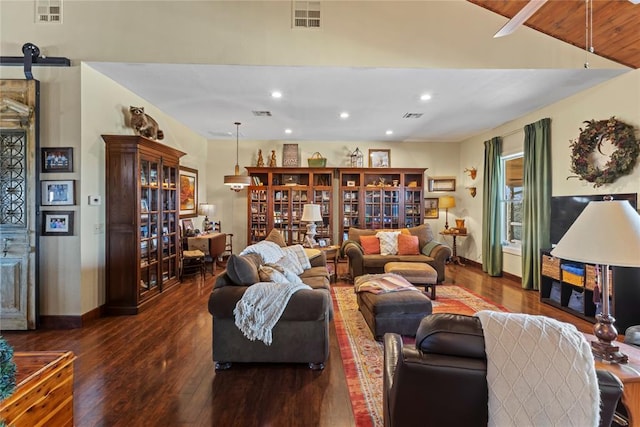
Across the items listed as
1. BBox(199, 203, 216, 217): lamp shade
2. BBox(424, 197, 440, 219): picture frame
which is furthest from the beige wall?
BBox(424, 197, 440, 219): picture frame

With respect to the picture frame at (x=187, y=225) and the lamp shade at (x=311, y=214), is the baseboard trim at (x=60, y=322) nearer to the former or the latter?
the picture frame at (x=187, y=225)

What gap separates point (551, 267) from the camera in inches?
169

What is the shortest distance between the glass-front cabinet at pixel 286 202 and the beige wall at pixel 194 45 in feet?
12.1

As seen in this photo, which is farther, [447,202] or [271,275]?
[447,202]

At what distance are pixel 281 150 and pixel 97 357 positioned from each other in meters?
5.46

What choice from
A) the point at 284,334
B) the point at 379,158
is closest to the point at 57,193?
the point at 284,334

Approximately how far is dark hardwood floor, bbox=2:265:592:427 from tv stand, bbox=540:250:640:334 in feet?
0.95

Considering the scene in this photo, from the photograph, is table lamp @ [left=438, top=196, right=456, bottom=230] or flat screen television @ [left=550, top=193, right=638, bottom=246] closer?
flat screen television @ [left=550, top=193, right=638, bottom=246]

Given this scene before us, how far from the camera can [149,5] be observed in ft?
11.6

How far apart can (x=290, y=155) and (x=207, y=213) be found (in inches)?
89.9

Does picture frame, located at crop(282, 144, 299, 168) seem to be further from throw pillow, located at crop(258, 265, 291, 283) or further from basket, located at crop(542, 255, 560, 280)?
basket, located at crop(542, 255, 560, 280)

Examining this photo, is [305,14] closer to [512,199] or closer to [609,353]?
[609,353]

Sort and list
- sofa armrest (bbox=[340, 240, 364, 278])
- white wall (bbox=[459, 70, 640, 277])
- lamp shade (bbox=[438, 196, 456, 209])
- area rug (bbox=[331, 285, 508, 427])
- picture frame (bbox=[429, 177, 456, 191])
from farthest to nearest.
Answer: picture frame (bbox=[429, 177, 456, 191]) < lamp shade (bbox=[438, 196, 456, 209]) < sofa armrest (bbox=[340, 240, 364, 278]) < white wall (bbox=[459, 70, 640, 277]) < area rug (bbox=[331, 285, 508, 427])

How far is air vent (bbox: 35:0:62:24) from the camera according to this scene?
11.6 feet
